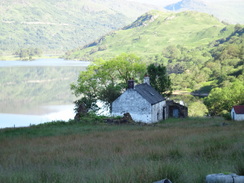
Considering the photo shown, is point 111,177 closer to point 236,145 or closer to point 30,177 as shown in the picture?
point 30,177

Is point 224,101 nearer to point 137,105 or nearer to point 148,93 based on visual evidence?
point 148,93

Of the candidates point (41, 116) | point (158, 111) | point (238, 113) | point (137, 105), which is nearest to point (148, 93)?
point (158, 111)

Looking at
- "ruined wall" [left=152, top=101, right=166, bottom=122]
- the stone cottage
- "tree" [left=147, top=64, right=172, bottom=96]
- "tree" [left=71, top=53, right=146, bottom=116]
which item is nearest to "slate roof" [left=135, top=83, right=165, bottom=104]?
"ruined wall" [left=152, top=101, right=166, bottom=122]

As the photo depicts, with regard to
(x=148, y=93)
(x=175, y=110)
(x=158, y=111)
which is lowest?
(x=158, y=111)

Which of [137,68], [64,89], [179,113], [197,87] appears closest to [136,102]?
[179,113]

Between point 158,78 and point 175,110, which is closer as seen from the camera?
point 175,110

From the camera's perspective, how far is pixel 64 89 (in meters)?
120

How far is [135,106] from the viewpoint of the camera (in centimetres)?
4606

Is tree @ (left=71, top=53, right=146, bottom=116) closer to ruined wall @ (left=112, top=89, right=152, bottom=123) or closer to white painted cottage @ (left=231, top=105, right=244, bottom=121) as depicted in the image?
ruined wall @ (left=112, top=89, right=152, bottom=123)

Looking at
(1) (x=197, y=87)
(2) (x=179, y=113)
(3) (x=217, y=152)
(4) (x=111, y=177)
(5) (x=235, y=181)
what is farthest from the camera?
(1) (x=197, y=87)

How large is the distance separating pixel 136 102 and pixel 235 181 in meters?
40.0

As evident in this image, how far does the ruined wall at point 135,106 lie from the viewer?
45.7 metres

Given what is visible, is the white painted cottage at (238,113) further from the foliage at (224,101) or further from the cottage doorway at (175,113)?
the foliage at (224,101)

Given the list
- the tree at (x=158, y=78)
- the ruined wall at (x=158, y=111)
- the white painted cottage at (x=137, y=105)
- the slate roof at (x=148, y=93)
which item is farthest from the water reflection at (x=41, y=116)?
the slate roof at (x=148, y=93)
